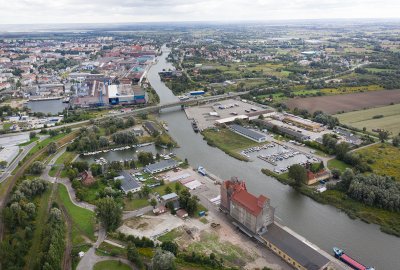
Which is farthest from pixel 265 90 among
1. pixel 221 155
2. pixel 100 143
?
pixel 100 143

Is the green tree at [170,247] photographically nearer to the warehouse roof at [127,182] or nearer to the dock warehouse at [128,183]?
the dock warehouse at [128,183]

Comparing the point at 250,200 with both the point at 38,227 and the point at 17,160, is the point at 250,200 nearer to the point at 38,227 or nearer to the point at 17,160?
the point at 38,227

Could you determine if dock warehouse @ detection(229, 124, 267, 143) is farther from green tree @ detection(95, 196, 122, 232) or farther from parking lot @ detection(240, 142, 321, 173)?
green tree @ detection(95, 196, 122, 232)

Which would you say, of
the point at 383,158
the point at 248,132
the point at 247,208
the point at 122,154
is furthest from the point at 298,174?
the point at 122,154

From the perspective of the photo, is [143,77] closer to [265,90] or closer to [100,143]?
[265,90]

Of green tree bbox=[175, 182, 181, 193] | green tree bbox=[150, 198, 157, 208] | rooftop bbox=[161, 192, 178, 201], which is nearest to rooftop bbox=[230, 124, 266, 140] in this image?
green tree bbox=[175, 182, 181, 193]
